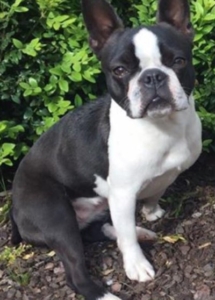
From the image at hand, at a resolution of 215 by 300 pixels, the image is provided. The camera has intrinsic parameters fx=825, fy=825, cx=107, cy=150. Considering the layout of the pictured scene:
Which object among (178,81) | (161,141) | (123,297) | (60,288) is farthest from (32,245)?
(178,81)

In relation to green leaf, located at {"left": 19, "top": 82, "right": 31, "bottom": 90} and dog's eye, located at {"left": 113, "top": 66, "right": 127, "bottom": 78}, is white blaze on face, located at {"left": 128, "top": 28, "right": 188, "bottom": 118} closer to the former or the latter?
dog's eye, located at {"left": 113, "top": 66, "right": 127, "bottom": 78}

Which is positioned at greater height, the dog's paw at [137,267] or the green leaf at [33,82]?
the green leaf at [33,82]

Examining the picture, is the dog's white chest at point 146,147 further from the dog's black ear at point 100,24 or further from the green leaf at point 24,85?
the green leaf at point 24,85

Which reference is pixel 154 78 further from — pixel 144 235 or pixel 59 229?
pixel 144 235

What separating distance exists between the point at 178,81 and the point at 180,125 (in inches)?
13.2

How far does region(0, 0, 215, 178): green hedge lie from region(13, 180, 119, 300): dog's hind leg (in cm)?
56

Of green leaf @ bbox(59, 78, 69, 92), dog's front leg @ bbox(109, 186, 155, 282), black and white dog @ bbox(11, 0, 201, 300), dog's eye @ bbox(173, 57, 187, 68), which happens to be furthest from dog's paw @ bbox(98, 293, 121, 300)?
green leaf @ bbox(59, 78, 69, 92)

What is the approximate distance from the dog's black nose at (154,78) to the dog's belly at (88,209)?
960 millimetres

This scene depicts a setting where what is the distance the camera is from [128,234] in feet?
14.3

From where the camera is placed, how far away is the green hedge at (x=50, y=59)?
4.89m

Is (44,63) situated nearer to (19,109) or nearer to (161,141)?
(19,109)

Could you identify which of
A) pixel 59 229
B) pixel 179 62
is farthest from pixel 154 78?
pixel 59 229

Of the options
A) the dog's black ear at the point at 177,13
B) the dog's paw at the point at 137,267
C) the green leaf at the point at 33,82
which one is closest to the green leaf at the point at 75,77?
the green leaf at the point at 33,82

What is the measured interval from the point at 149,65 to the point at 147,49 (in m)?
0.08
